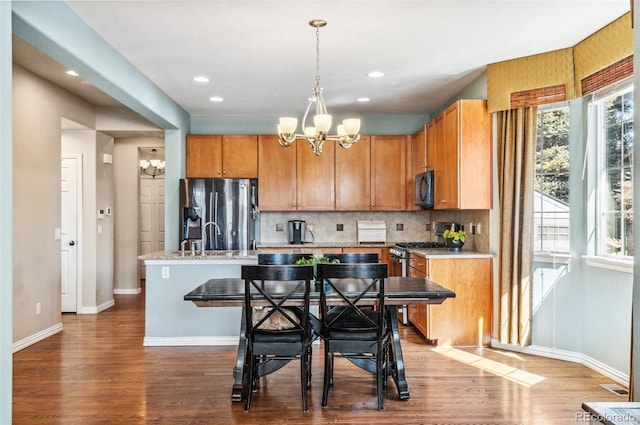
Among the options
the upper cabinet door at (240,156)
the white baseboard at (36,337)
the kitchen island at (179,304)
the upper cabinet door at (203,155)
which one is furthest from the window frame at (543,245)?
the white baseboard at (36,337)

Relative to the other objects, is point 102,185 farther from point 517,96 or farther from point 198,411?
point 517,96

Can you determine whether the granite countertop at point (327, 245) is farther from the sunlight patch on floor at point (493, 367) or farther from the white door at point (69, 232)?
the white door at point (69, 232)

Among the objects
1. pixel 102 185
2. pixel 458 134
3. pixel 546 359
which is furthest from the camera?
pixel 102 185

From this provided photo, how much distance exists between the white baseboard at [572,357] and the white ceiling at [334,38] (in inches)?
104

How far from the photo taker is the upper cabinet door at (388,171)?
648 centimetres

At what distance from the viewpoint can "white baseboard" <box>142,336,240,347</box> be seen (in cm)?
473

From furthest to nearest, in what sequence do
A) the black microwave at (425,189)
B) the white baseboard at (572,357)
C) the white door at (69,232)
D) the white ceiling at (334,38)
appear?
1. the white door at (69,232)
2. the black microwave at (425,189)
3. the white baseboard at (572,357)
4. the white ceiling at (334,38)

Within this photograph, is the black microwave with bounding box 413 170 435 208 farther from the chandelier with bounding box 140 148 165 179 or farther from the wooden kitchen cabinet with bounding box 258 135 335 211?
the chandelier with bounding box 140 148 165 179

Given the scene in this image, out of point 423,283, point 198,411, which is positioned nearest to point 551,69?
point 423,283

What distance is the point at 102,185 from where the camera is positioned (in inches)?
264

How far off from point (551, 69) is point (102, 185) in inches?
226

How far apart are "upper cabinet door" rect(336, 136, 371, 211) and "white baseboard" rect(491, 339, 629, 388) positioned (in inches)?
106

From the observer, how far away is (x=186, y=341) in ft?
15.6
